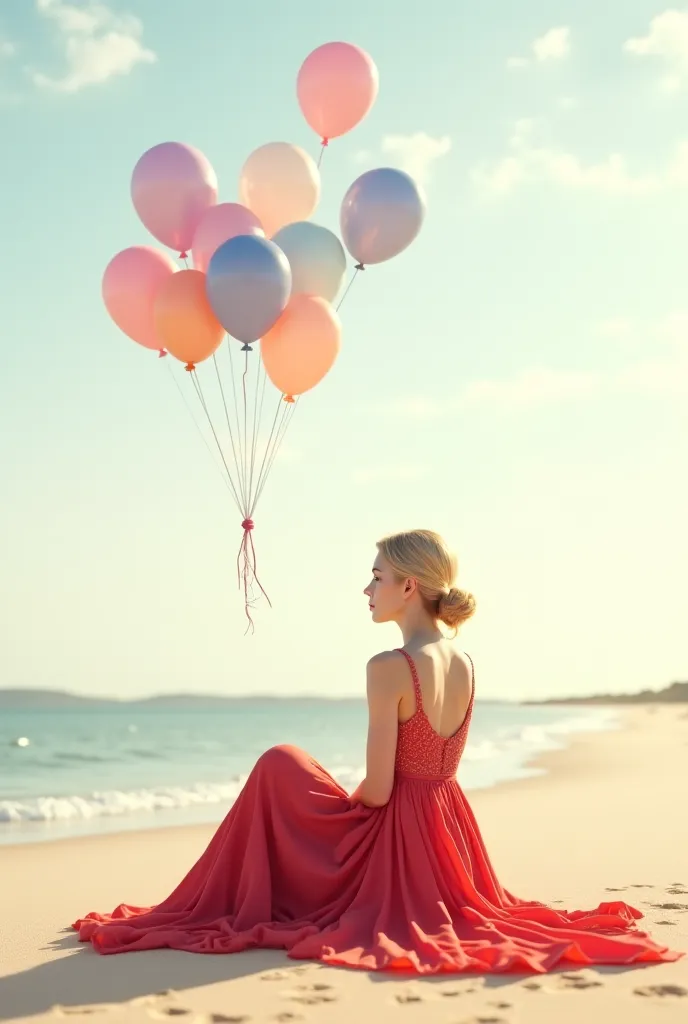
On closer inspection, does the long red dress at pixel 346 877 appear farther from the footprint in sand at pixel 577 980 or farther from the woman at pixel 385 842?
the footprint in sand at pixel 577 980

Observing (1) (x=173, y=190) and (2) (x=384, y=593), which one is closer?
(2) (x=384, y=593)

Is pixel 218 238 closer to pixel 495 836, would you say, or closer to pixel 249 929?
pixel 249 929

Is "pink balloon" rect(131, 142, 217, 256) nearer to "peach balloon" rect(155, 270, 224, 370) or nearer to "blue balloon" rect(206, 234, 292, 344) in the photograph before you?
"peach balloon" rect(155, 270, 224, 370)

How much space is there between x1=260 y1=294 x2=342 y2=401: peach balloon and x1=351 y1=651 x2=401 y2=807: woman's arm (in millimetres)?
2381

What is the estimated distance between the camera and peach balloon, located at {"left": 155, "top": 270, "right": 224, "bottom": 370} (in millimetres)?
6309

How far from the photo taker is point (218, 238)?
21.3ft

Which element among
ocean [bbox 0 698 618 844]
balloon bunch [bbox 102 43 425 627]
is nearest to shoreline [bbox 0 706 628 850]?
ocean [bbox 0 698 618 844]

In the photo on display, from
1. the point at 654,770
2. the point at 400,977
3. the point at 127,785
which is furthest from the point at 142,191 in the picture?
the point at 127,785

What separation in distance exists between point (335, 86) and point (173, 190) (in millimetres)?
1294

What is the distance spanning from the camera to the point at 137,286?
6609 mm

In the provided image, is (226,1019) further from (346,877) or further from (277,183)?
(277,183)

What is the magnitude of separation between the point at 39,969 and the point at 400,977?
1.44 meters

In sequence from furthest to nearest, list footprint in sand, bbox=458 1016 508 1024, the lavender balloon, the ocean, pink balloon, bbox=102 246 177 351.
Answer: the ocean, the lavender balloon, pink balloon, bbox=102 246 177 351, footprint in sand, bbox=458 1016 508 1024

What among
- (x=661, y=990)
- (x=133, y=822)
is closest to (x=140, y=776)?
(x=133, y=822)
